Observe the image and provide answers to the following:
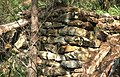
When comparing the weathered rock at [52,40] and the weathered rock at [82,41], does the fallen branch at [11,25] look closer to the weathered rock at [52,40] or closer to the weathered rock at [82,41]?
the weathered rock at [52,40]

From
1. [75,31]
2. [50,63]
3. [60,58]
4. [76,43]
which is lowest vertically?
[50,63]

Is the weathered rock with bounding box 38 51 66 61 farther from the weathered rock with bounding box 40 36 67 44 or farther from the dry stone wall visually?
the weathered rock with bounding box 40 36 67 44

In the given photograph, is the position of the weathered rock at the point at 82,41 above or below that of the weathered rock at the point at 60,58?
above

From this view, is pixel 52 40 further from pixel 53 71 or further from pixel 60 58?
pixel 53 71

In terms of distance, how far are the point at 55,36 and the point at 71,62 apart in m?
1.02

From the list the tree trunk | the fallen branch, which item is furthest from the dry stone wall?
the fallen branch

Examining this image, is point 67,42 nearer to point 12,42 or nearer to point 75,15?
point 75,15

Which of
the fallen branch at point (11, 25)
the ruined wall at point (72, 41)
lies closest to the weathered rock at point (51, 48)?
the ruined wall at point (72, 41)

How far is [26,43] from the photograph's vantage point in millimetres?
8719

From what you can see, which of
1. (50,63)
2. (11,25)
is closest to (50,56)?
(50,63)

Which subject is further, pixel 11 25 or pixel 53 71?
pixel 11 25

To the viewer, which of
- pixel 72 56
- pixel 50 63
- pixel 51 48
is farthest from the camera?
pixel 51 48

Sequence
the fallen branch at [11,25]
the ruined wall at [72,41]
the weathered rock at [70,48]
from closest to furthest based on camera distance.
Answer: the ruined wall at [72,41]
the weathered rock at [70,48]
the fallen branch at [11,25]

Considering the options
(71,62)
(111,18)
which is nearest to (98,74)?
(71,62)
